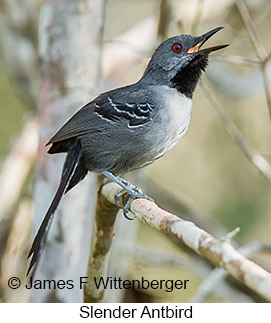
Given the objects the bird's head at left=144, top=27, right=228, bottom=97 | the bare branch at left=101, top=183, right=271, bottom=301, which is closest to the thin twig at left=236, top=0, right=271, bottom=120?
the bird's head at left=144, top=27, right=228, bottom=97

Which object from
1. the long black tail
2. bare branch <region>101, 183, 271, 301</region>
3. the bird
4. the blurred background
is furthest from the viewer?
the blurred background

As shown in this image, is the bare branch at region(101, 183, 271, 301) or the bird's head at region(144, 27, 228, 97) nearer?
the bare branch at region(101, 183, 271, 301)

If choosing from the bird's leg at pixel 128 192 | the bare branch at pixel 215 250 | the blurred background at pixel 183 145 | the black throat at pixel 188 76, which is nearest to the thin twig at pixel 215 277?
the blurred background at pixel 183 145

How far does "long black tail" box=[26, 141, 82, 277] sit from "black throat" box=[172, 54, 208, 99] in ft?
2.54

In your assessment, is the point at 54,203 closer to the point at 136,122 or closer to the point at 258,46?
the point at 136,122

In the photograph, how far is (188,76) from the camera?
401 cm

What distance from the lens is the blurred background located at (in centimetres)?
506

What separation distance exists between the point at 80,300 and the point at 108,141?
3.80 ft

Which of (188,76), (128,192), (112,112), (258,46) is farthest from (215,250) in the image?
(258,46)

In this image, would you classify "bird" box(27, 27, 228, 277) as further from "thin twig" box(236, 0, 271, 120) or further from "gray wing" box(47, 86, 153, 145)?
"thin twig" box(236, 0, 271, 120)

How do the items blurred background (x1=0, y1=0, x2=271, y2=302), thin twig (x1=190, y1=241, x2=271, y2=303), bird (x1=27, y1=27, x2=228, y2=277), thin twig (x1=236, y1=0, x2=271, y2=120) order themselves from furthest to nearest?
blurred background (x1=0, y1=0, x2=271, y2=302) → thin twig (x1=236, y1=0, x2=271, y2=120) → thin twig (x1=190, y1=241, x2=271, y2=303) → bird (x1=27, y1=27, x2=228, y2=277)

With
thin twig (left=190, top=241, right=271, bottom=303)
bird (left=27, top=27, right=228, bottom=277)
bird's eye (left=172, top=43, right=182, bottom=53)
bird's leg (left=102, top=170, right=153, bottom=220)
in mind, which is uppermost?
bird's eye (left=172, top=43, right=182, bottom=53)

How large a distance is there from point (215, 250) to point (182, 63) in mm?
2119

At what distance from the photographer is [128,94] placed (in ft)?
13.0
